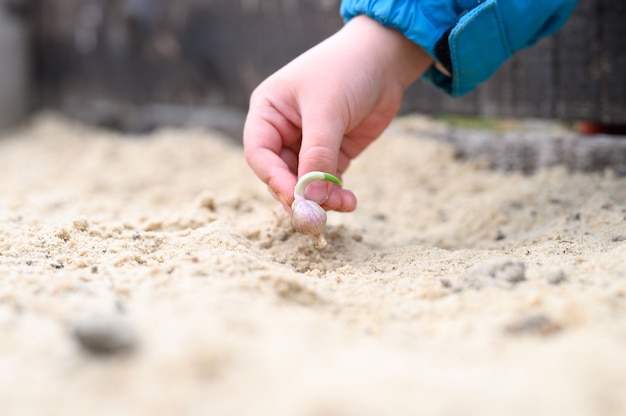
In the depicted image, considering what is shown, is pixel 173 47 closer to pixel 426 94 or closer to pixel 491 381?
pixel 426 94

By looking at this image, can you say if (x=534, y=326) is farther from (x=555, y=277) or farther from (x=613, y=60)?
(x=613, y=60)

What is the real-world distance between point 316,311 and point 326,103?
50cm

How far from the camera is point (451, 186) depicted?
192cm

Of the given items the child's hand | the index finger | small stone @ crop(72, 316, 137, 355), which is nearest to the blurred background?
the child's hand

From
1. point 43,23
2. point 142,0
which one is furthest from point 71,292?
point 43,23

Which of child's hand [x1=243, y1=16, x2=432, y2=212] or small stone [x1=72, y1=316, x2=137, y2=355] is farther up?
child's hand [x1=243, y1=16, x2=432, y2=212]

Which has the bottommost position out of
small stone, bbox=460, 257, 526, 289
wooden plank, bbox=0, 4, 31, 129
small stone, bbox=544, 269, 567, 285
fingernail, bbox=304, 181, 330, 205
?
wooden plank, bbox=0, 4, 31, 129

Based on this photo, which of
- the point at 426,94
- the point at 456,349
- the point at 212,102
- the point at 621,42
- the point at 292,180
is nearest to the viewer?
the point at 456,349

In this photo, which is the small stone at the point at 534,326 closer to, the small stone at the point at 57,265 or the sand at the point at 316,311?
the sand at the point at 316,311

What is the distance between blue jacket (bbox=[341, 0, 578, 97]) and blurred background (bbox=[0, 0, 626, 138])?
43 cm

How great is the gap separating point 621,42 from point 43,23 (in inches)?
118

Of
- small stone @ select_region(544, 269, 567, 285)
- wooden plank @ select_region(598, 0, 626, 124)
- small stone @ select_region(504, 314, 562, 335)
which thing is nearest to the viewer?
small stone @ select_region(504, 314, 562, 335)

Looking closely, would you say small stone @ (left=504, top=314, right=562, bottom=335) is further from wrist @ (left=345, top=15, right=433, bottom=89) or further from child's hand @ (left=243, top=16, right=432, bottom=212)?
wrist @ (left=345, top=15, right=433, bottom=89)

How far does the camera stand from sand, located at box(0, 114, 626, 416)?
0.60 meters
